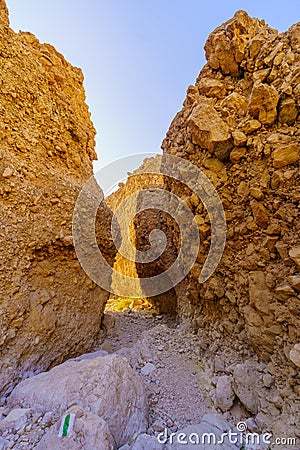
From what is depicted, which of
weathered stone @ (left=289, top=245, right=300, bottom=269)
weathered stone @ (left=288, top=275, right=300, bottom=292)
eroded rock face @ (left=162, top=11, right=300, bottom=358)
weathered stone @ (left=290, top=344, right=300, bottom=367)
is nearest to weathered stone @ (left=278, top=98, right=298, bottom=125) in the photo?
eroded rock face @ (left=162, top=11, right=300, bottom=358)

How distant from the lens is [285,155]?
7.94ft

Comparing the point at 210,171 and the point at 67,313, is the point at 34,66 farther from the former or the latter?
the point at 67,313

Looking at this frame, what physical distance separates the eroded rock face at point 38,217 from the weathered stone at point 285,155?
9.31 ft

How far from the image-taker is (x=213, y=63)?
3494 millimetres

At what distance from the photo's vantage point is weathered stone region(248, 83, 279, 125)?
2596 mm

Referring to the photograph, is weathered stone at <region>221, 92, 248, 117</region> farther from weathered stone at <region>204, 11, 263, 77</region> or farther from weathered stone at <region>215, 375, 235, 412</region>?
weathered stone at <region>215, 375, 235, 412</region>

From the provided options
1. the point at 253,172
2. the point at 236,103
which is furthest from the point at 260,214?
the point at 236,103

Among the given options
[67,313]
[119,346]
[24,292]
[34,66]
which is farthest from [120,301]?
[34,66]

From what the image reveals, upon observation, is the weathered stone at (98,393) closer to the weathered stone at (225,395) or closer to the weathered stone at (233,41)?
the weathered stone at (225,395)

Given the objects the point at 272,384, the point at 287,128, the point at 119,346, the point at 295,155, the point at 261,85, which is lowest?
the point at 119,346

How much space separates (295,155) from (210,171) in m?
1.09

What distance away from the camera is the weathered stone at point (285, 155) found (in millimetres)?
2367

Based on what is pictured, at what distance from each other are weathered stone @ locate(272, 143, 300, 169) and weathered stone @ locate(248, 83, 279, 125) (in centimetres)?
44

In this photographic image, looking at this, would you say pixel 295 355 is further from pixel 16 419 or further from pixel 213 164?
pixel 16 419
